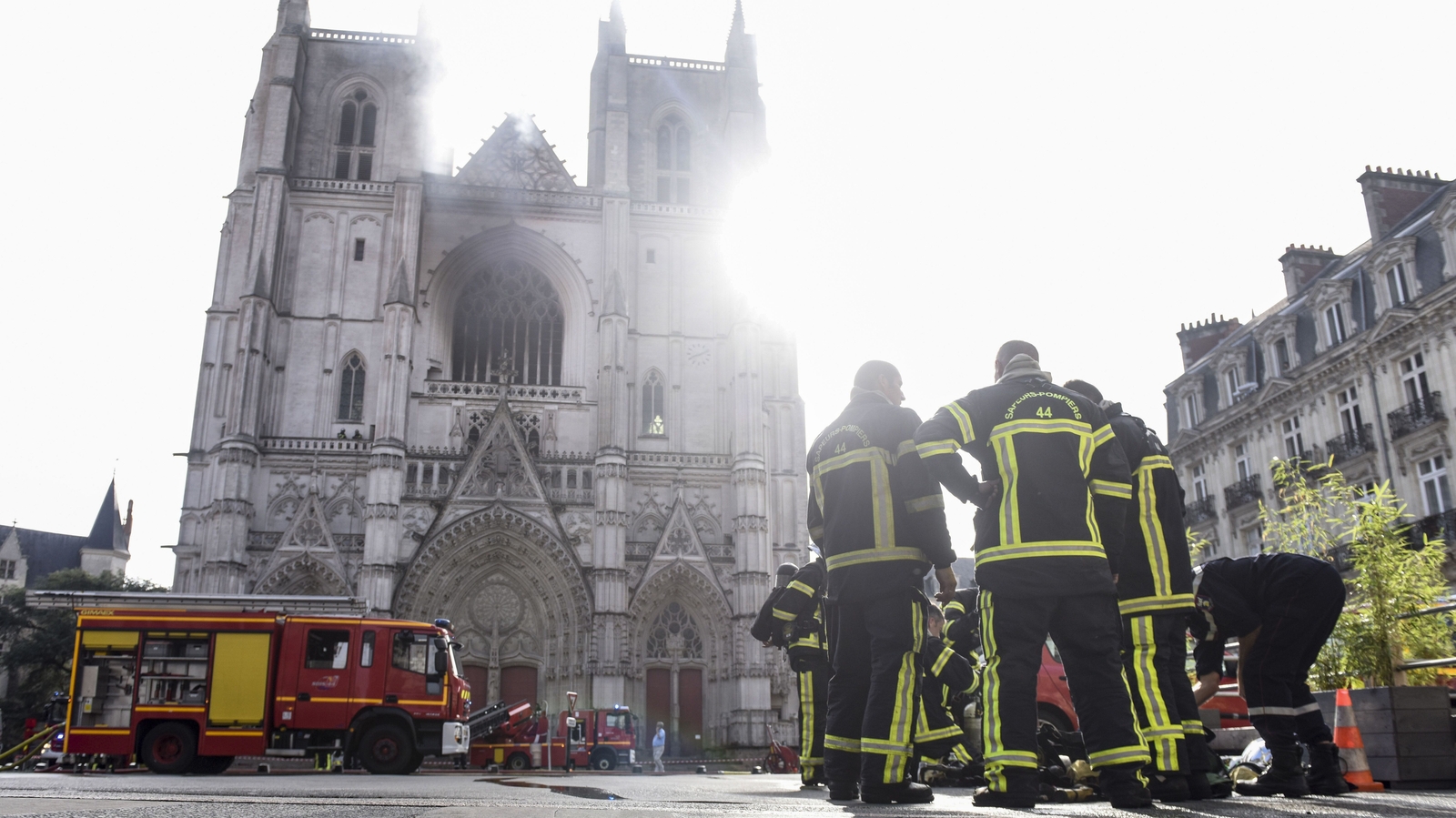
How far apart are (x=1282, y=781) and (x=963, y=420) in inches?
90.5

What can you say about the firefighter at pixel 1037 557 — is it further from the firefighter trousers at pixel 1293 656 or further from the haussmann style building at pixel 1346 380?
the haussmann style building at pixel 1346 380

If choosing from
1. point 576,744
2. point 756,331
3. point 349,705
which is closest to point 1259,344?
point 756,331

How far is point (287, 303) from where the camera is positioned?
2942cm

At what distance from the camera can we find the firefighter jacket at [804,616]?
6.42 m

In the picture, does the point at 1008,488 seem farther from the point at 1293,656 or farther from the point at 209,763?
the point at 209,763

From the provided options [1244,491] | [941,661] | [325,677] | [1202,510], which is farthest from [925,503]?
[1202,510]

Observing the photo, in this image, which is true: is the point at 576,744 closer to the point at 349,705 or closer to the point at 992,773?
the point at 349,705

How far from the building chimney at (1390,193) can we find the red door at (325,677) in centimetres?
2258

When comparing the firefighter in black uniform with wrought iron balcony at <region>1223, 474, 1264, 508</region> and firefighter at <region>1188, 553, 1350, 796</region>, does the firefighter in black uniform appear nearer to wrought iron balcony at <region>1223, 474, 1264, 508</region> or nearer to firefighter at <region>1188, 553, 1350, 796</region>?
firefighter at <region>1188, 553, 1350, 796</region>

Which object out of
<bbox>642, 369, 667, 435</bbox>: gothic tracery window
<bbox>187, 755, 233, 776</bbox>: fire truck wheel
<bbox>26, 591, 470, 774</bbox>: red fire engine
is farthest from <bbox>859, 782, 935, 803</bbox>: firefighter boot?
<bbox>642, 369, 667, 435</bbox>: gothic tracery window

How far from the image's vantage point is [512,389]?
29.1m

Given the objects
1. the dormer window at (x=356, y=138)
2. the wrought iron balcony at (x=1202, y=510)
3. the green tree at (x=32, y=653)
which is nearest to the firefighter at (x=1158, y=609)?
the wrought iron balcony at (x=1202, y=510)

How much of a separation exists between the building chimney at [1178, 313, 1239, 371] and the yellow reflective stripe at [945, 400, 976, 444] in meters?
28.4

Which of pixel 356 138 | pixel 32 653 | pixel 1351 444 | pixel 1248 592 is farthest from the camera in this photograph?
pixel 32 653
